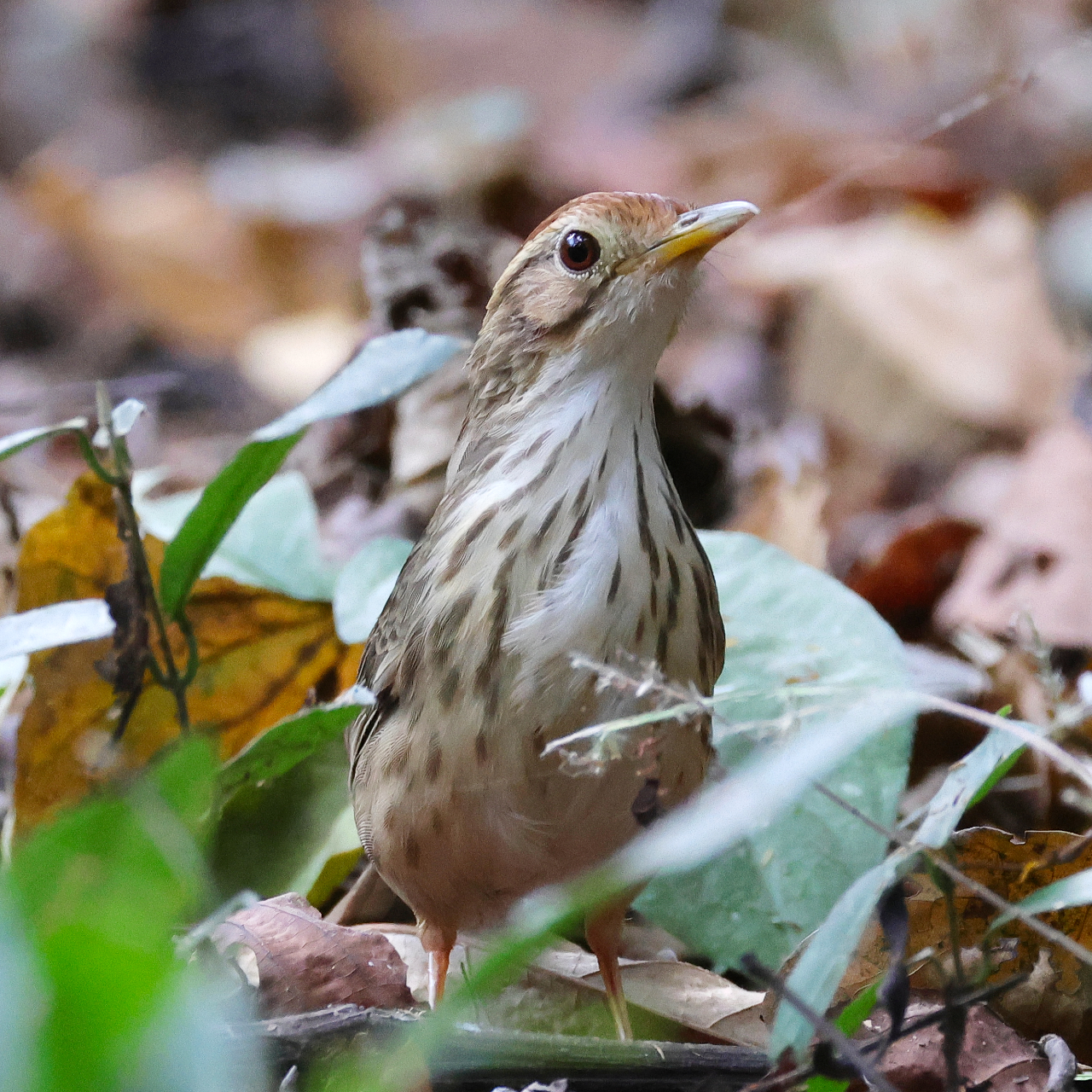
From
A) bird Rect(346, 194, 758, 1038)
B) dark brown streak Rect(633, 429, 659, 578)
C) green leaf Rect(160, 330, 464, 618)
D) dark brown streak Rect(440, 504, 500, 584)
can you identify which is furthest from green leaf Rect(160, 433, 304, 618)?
dark brown streak Rect(633, 429, 659, 578)

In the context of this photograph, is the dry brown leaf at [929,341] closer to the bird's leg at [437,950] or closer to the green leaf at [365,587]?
the green leaf at [365,587]

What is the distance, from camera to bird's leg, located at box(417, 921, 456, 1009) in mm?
2977

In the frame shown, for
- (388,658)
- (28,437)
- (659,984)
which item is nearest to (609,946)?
(659,984)

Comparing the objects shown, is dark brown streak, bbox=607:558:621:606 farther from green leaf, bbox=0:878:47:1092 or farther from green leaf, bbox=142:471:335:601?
green leaf, bbox=0:878:47:1092

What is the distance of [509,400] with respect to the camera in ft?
9.32

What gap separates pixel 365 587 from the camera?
11.2 feet

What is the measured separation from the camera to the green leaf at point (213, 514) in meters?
2.94

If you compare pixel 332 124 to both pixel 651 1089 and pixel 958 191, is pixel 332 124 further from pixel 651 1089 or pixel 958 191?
pixel 651 1089

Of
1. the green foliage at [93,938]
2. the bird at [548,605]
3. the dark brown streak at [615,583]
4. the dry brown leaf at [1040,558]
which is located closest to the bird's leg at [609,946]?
the bird at [548,605]

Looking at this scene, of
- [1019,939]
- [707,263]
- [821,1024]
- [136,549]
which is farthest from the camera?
[707,263]

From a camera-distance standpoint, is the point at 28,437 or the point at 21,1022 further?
the point at 28,437

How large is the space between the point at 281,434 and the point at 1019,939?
1.59 m

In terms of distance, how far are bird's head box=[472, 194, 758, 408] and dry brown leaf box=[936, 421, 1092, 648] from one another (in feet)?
5.08

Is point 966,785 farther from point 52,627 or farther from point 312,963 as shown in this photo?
point 52,627
